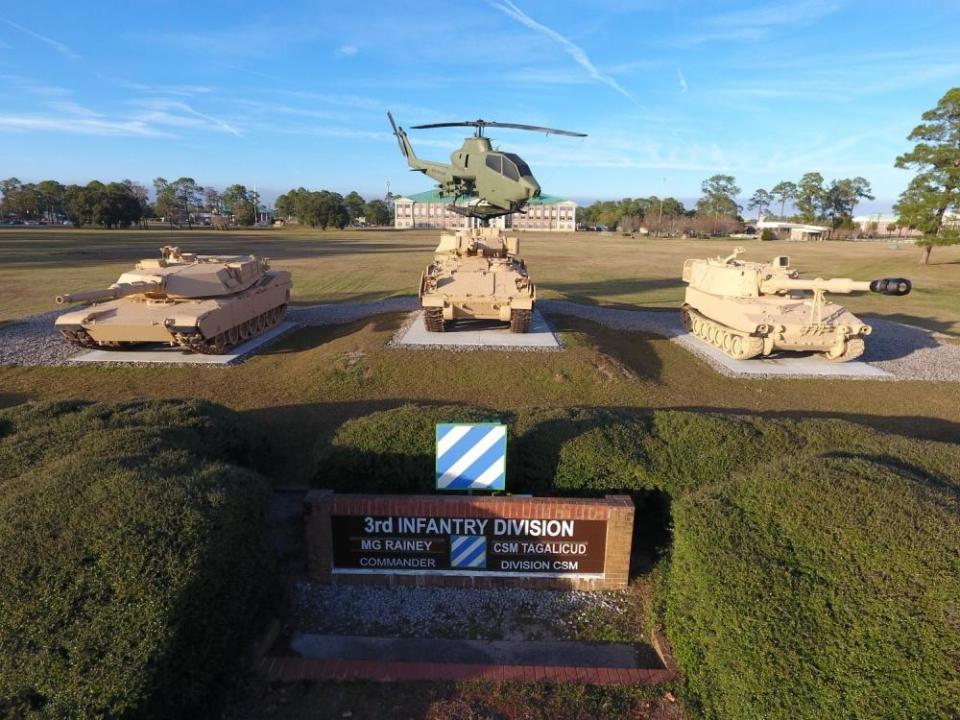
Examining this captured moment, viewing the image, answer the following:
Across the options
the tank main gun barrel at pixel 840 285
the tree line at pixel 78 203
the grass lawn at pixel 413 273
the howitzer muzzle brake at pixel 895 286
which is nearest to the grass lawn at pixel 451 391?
the tank main gun barrel at pixel 840 285

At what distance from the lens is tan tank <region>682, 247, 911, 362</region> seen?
13.1 m

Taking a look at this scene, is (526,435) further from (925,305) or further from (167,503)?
(925,305)

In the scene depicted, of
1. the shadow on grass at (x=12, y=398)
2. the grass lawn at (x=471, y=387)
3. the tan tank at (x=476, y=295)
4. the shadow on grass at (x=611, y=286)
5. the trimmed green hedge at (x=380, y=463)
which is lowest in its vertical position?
the shadow on grass at (x=12, y=398)

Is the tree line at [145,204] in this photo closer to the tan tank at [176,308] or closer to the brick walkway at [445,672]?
the tan tank at [176,308]

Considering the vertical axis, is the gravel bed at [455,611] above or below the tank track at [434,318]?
below

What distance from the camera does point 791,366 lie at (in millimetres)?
13516

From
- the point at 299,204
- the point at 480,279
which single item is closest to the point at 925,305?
the point at 480,279

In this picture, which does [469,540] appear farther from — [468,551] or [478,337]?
[478,337]

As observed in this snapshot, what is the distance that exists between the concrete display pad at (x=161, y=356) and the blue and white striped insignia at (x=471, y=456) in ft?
30.1

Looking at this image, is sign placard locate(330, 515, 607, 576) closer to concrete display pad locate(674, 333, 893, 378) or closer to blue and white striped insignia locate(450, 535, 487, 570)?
blue and white striped insignia locate(450, 535, 487, 570)

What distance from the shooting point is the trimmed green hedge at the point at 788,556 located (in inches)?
136

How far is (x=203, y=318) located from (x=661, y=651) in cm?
1112

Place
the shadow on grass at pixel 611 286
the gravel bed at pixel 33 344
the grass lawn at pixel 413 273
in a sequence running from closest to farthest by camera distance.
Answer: the gravel bed at pixel 33 344 < the grass lawn at pixel 413 273 < the shadow on grass at pixel 611 286

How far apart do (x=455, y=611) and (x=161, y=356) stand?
435 inches
